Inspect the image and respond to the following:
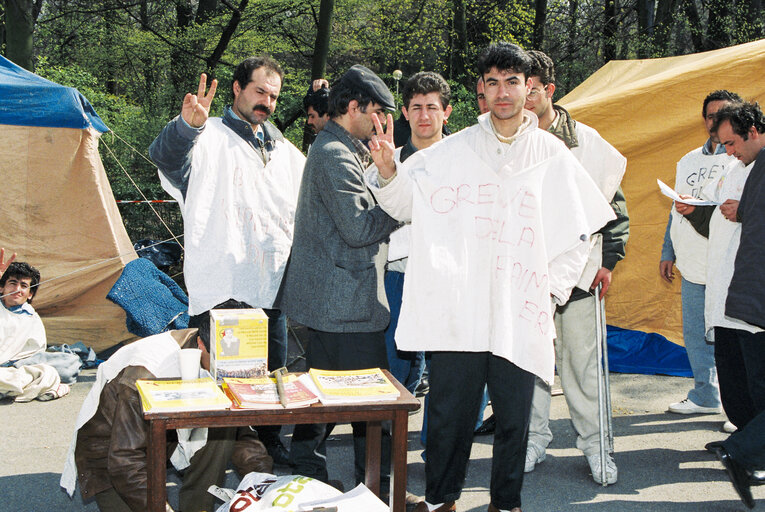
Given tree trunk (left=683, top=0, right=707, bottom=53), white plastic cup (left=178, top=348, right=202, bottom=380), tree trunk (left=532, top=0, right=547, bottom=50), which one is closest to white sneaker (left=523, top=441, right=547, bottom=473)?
white plastic cup (left=178, top=348, right=202, bottom=380)

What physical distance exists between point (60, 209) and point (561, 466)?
4565 mm

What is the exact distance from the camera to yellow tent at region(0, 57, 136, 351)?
6.51 m

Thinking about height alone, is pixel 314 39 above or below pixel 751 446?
above

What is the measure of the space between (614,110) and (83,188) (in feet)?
14.0

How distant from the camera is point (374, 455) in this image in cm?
320

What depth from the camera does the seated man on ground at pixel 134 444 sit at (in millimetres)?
2996

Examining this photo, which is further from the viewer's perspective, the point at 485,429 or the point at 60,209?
the point at 60,209

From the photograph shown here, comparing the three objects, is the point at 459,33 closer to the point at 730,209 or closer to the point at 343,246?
the point at 730,209

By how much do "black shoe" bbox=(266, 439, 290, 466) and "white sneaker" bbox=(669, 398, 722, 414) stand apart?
101 inches

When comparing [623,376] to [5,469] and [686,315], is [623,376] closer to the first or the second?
[686,315]

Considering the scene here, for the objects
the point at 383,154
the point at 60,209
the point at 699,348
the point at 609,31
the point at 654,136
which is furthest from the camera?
the point at 609,31

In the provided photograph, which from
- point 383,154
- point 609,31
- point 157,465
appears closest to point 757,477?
point 383,154

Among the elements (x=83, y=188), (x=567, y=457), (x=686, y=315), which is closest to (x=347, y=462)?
(x=567, y=457)

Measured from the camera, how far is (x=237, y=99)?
157 inches
